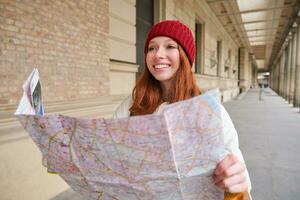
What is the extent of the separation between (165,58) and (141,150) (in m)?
0.63

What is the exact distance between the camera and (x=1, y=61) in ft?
8.21

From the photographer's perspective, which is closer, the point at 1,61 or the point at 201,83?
the point at 1,61

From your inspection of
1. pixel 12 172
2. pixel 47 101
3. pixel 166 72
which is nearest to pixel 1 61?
pixel 47 101

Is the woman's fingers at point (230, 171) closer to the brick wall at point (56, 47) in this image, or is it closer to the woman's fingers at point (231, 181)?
the woman's fingers at point (231, 181)

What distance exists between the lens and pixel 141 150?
65cm

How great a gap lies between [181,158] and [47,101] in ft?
9.31

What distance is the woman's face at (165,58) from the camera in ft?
3.82

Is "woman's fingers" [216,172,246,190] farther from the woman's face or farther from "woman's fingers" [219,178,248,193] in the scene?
the woman's face

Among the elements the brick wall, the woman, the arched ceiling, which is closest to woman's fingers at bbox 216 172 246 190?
the woman

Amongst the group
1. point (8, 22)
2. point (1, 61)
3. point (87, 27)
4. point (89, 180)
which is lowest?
point (89, 180)

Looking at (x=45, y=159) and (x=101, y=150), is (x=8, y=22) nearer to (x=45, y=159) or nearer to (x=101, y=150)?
(x=45, y=159)

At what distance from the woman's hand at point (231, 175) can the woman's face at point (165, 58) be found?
59 cm

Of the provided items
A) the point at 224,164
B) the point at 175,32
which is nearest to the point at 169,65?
the point at 175,32

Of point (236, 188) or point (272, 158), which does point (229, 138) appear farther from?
point (272, 158)
